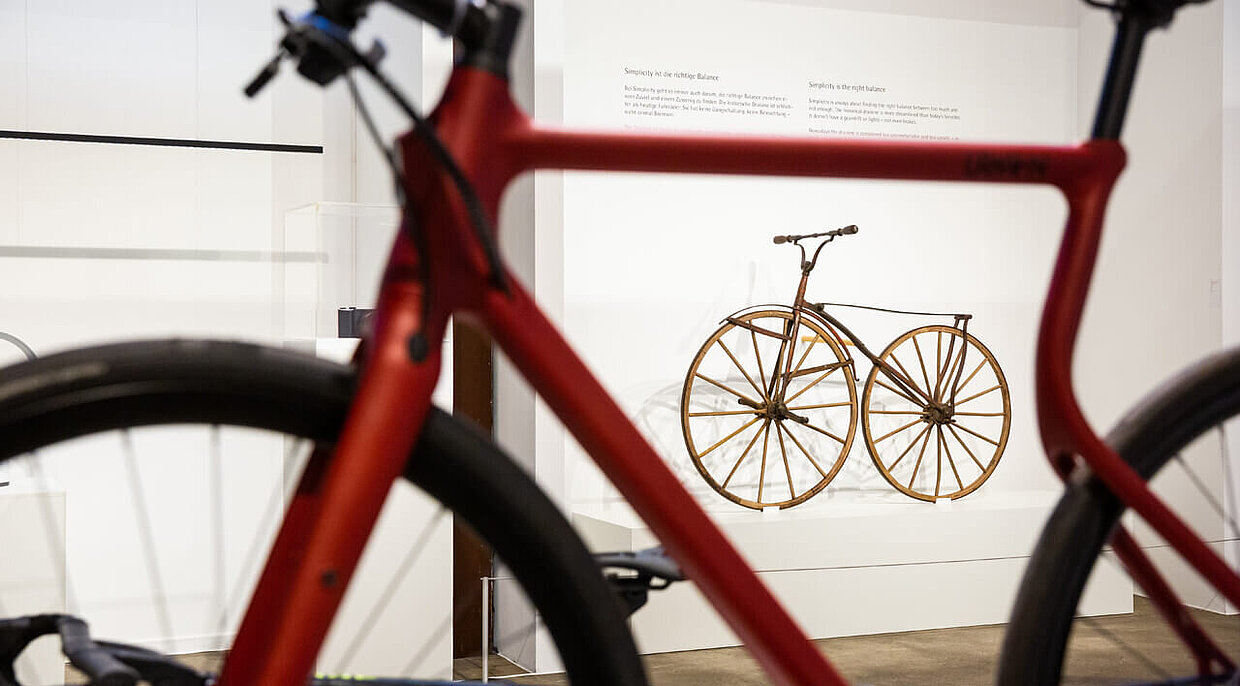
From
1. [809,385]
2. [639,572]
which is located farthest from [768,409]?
[639,572]

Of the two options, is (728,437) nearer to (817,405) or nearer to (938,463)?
(817,405)

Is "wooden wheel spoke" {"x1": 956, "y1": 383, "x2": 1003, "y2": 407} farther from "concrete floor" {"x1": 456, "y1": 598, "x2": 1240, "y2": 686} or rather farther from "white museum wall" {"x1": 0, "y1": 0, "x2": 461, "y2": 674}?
"white museum wall" {"x1": 0, "y1": 0, "x2": 461, "y2": 674}

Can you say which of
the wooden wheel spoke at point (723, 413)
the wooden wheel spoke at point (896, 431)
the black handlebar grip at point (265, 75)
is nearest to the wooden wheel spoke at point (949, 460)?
the wooden wheel spoke at point (896, 431)

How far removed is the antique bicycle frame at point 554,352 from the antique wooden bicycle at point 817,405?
11.0ft

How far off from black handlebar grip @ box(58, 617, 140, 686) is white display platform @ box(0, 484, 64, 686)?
1823 millimetres

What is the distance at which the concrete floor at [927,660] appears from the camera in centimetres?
351

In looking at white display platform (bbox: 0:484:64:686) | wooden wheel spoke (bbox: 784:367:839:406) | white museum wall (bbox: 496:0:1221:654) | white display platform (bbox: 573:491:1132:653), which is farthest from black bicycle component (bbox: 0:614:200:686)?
wooden wheel spoke (bbox: 784:367:839:406)

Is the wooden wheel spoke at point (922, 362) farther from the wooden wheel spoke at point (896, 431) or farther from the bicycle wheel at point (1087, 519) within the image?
the bicycle wheel at point (1087, 519)

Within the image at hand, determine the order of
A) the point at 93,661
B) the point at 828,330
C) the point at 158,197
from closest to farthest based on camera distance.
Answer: the point at 93,661
the point at 158,197
the point at 828,330

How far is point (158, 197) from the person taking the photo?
4.12m

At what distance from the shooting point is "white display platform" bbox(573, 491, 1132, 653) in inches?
155

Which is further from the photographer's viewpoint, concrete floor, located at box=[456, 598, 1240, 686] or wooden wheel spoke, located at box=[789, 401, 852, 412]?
wooden wheel spoke, located at box=[789, 401, 852, 412]

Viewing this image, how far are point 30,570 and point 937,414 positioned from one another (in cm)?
345

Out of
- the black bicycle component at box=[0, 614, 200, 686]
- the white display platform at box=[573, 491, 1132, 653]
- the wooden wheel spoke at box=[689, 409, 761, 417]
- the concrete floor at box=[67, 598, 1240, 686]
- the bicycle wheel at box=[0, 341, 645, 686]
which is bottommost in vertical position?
the concrete floor at box=[67, 598, 1240, 686]
